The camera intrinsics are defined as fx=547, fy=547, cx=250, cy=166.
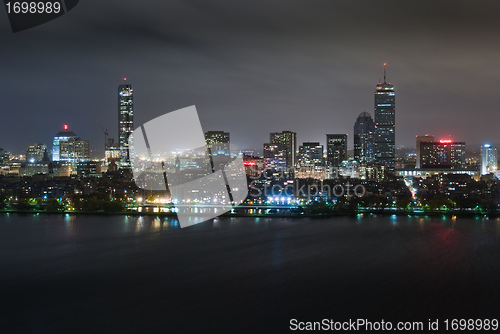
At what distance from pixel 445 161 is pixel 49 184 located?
2125 cm

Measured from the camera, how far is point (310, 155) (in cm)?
2941

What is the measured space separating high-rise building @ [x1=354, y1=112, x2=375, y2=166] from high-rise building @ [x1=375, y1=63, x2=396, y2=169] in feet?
0.96

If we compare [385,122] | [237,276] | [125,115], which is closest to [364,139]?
[385,122]

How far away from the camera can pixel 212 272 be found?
20.4 feet

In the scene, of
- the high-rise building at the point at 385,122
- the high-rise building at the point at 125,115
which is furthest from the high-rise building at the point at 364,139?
the high-rise building at the point at 125,115

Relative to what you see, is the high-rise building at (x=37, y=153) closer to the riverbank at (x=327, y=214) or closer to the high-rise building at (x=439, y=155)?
the high-rise building at (x=439, y=155)

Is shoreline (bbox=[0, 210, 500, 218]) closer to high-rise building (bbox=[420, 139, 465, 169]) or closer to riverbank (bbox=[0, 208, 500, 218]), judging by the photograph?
riverbank (bbox=[0, 208, 500, 218])

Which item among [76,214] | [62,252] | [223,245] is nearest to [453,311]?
[223,245]

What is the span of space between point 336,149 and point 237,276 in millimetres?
24336

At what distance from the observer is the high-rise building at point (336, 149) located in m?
29.1

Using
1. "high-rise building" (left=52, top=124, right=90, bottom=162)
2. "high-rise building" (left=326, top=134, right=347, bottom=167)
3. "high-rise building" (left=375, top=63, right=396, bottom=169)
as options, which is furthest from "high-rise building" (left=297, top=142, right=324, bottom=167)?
"high-rise building" (left=52, top=124, right=90, bottom=162)

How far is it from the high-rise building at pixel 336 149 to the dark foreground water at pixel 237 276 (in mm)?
19492

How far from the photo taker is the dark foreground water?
15.8 feet

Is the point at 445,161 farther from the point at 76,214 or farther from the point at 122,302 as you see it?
the point at 122,302
